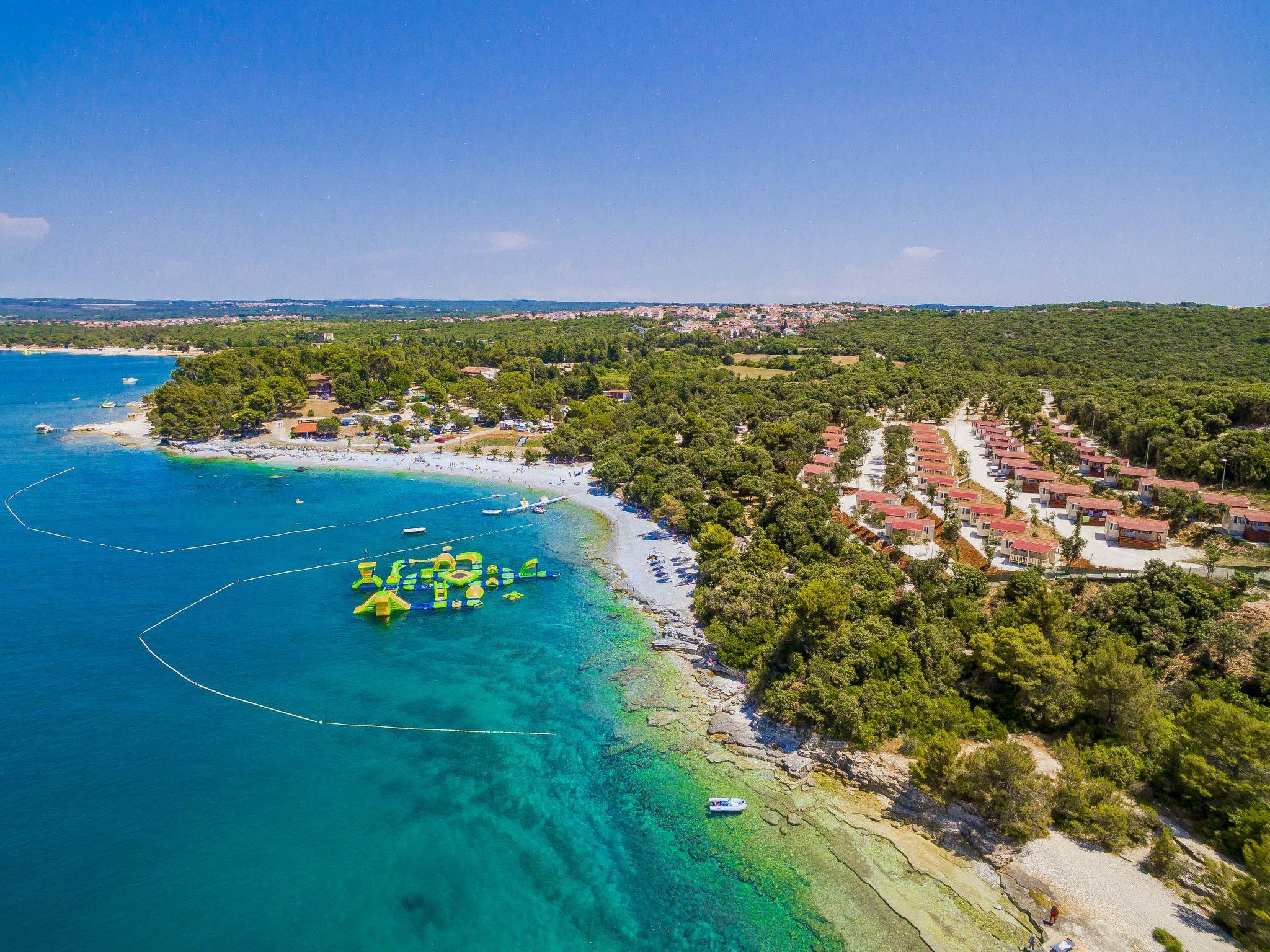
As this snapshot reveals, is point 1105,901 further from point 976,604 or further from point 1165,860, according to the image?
point 976,604

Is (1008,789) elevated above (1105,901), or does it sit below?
above

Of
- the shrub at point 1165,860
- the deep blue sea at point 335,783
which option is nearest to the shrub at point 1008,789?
the shrub at point 1165,860

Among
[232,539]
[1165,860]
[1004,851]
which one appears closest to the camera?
[1165,860]

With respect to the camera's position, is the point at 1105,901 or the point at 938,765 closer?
the point at 1105,901

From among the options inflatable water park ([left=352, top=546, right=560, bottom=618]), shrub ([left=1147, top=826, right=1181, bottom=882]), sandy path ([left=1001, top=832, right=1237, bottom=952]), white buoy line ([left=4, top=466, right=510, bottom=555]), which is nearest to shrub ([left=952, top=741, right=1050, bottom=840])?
sandy path ([left=1001, top=832, right=1237, bottom=952])

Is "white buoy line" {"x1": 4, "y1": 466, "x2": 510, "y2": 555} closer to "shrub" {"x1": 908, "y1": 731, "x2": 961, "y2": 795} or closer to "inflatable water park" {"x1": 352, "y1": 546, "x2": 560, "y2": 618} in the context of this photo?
"inflatable water park" {"x1": 352, "y1": 546, "x2": 560, "y2": 618}

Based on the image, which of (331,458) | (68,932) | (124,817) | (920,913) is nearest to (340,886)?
(68,932)

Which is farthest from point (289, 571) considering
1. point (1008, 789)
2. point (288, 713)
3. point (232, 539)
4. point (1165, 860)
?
point (1165, 860)

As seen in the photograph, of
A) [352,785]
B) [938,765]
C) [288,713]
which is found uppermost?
[938,765]
